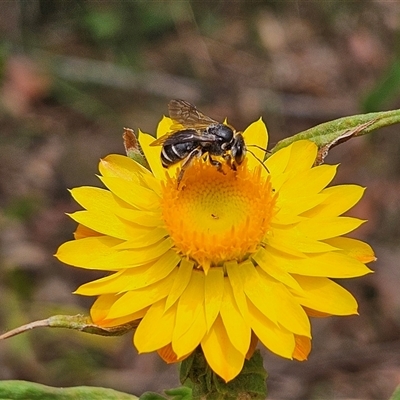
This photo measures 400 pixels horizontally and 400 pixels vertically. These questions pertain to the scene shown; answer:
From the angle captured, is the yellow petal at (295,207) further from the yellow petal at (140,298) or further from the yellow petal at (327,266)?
the yellow petal at (140,298)

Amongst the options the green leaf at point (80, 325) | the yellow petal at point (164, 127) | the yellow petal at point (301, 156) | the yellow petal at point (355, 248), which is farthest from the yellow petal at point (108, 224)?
the yellow petal at point (355, 248)

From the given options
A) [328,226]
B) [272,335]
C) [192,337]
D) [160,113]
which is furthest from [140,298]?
[160,113]

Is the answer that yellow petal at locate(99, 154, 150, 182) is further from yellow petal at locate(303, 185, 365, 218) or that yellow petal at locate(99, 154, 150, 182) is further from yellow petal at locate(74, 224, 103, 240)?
yellow petal at locate(303, 185, 365, 218)

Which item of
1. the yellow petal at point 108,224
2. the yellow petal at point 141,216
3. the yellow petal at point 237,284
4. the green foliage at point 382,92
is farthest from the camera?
the green foliage at point 382,92

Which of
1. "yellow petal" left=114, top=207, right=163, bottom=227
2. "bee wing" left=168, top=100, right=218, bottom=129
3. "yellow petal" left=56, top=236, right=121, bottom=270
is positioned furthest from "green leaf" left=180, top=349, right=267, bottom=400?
"bee wing" left=168, top=100, right=218, bottom=129

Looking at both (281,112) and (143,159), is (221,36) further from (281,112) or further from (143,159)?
(143,159)
